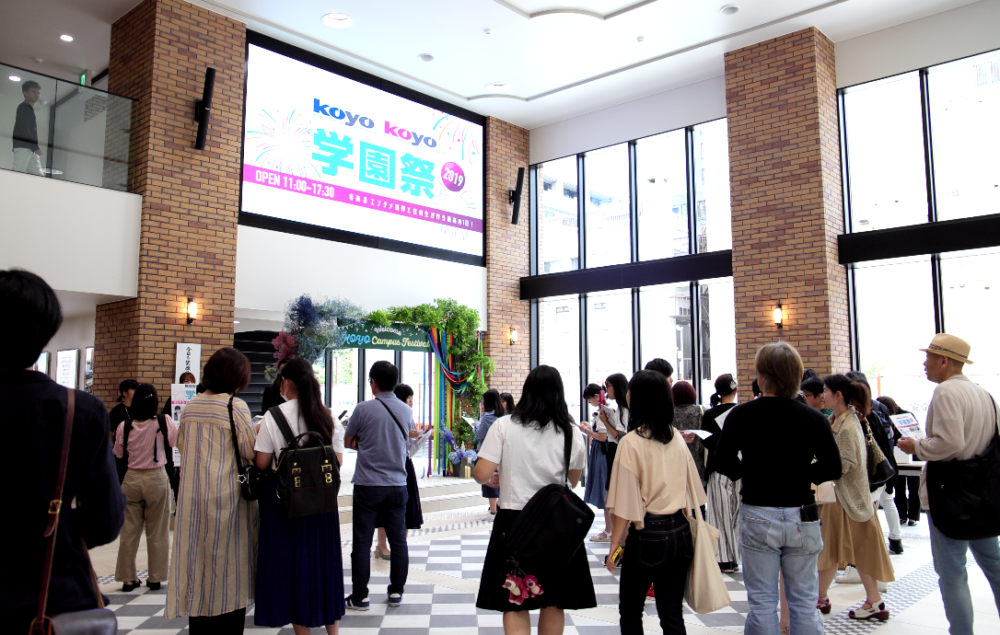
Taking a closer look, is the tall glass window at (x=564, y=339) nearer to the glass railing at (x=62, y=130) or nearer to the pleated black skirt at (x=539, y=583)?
the glass railing at (x=62, y=130)

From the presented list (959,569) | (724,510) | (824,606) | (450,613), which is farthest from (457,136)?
(959,569)

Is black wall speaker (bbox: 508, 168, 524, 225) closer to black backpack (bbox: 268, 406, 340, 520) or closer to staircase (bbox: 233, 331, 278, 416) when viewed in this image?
staircase (bbox: 233, 331, 278, 416)

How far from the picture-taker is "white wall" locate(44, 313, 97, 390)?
10.1 m

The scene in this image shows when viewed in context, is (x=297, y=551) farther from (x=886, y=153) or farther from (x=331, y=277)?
(x=886, y=153)

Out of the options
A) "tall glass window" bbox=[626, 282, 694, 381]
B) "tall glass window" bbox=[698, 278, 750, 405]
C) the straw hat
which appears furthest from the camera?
"tall glass window" bbox=[626, 282, 694, 381]

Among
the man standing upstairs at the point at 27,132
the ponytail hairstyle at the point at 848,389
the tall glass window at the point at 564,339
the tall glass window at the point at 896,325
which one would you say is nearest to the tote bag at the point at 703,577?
the ponytail hairstyle at the point at 848,389

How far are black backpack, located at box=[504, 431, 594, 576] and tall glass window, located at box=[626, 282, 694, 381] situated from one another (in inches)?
319

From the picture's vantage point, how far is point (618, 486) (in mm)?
2973

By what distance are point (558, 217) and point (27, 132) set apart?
824 centimetres

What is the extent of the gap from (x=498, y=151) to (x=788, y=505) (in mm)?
10393

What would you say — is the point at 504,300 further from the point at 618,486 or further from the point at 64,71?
the point at 618,486

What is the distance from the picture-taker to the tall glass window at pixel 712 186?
418 inches

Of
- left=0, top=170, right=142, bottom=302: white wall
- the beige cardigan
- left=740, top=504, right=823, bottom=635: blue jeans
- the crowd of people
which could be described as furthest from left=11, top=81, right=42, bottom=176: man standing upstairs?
the beige cardigan

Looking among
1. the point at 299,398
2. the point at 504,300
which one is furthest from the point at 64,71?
the point at 299,398
